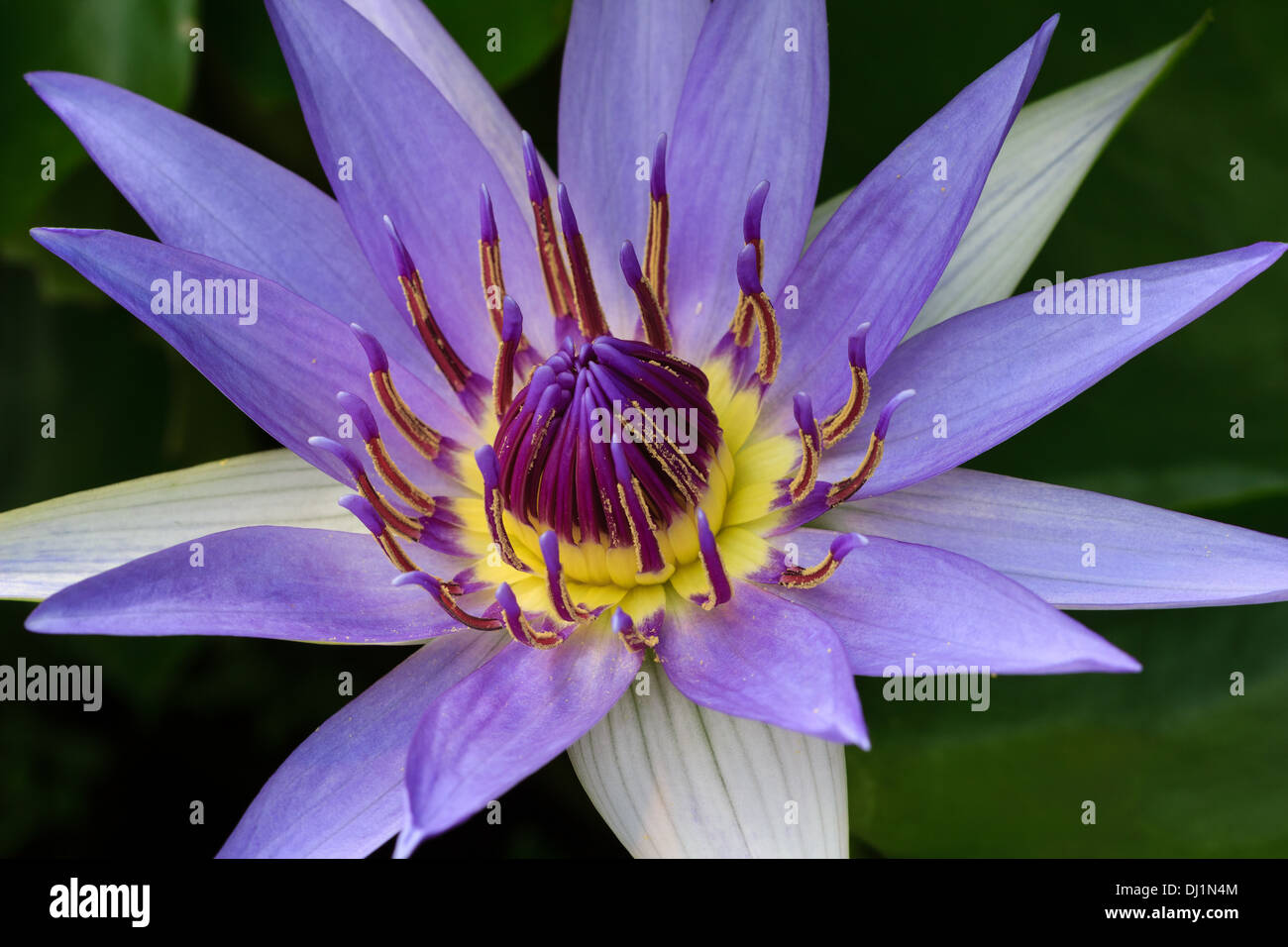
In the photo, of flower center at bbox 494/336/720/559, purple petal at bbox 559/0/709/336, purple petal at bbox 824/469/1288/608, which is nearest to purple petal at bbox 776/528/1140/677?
purple petal at bbox 824/469/1288/608

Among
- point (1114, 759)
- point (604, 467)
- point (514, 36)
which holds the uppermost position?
point (514, 36)

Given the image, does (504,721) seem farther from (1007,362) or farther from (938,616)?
(1007,362)

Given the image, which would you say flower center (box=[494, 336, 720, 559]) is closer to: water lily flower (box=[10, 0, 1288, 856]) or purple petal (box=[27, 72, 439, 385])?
water lily flower (box=[10, 0, 1288, 856])

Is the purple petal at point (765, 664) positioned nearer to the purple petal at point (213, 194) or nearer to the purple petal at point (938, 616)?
the purple petal at point (938, 616)

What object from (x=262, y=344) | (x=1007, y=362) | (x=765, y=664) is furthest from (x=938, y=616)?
(x=262, y=344)
